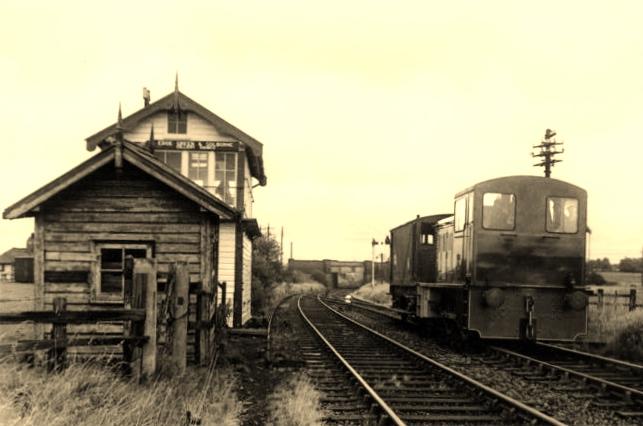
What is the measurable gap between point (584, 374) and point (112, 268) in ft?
26.3

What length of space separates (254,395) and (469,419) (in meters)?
2.85

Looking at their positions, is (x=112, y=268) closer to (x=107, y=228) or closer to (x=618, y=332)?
(x=107, y=228)

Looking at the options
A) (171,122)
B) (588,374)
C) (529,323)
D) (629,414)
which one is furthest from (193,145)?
(629,414)

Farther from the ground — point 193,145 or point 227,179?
point 193,145

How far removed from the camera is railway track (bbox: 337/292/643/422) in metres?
8.59

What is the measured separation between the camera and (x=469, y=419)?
24.4ft

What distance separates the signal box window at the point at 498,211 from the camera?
1388cm

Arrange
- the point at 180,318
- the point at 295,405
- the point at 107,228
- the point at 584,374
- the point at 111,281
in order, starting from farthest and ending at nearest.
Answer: the point at 111,281 → the point at 107,228 → the point at 584,374 → the point at 180,318 → the point at 295,405

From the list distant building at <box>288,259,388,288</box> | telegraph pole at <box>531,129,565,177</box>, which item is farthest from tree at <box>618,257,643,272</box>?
telegraph pole at <box>531,129,565,177</box>

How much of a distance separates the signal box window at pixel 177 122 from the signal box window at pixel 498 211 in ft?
33.8

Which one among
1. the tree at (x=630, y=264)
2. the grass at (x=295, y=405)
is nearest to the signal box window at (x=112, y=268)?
the grass at (x=295, y=405)

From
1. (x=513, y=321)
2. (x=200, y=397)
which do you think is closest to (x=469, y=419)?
(x=200, y=397)

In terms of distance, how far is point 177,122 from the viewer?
2064 cm

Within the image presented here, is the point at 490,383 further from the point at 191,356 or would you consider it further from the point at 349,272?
the point at 349,272
